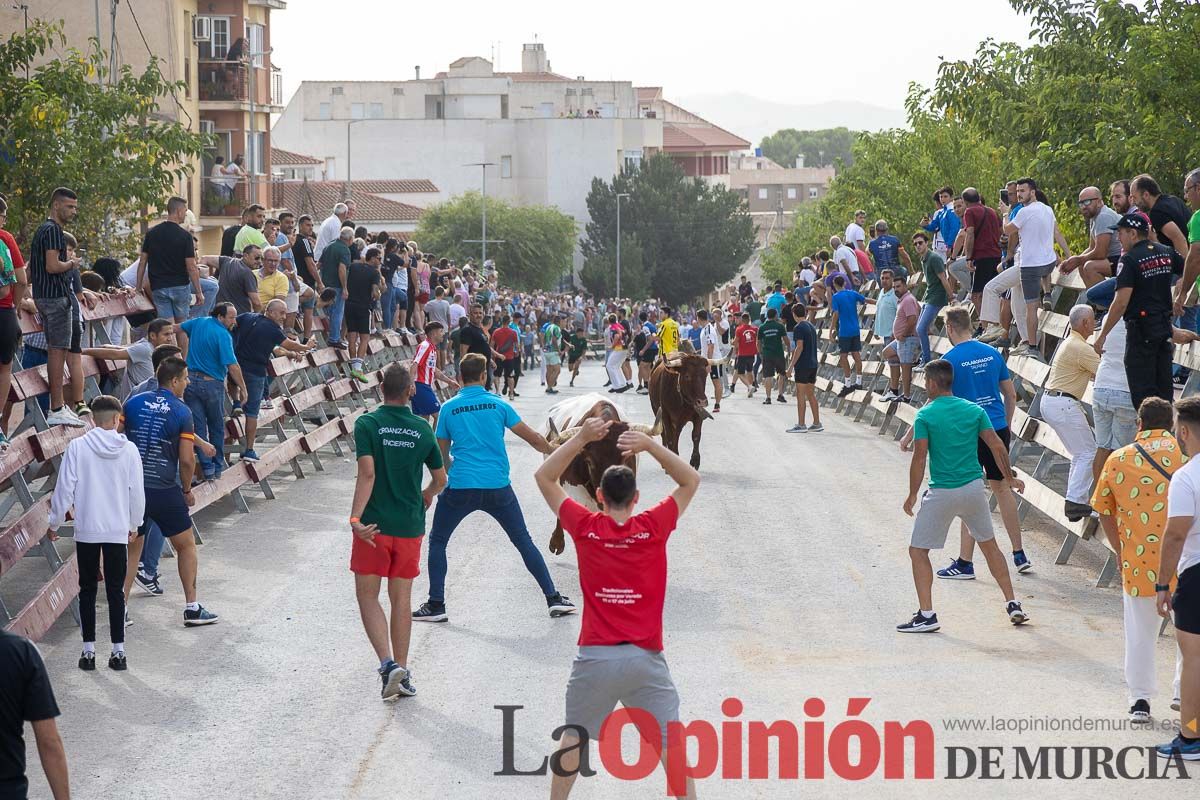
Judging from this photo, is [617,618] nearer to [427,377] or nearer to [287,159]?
[427,377]

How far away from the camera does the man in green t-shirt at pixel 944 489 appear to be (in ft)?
37.8

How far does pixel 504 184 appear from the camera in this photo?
361 feet

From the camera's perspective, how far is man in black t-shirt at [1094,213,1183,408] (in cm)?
1273

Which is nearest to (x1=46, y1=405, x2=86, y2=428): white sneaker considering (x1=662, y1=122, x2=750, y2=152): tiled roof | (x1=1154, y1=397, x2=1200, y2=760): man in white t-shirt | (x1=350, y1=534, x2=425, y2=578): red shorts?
(x1=350, y1=534, x2=425, y2=578): red shorts

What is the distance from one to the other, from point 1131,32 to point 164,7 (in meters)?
34.8

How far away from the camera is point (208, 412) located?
15.7 metres

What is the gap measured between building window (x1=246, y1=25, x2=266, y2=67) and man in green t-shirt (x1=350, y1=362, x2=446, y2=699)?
145 ft

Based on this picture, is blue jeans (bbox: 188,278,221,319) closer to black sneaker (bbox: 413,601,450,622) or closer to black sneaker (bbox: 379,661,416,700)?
black sneaker (bbox: 413,601,450,622)

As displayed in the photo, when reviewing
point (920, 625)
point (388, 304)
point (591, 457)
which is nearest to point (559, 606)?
point (591, 457)

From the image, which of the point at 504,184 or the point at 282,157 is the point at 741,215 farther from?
the point at 282,157

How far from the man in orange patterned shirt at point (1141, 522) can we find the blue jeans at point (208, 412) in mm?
9274

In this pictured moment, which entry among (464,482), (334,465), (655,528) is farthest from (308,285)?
(655,528)

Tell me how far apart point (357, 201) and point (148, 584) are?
8101 cm

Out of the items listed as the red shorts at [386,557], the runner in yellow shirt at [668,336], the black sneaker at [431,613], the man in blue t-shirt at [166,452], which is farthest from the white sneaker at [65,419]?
the runner in yellow shirt at [668,336]
